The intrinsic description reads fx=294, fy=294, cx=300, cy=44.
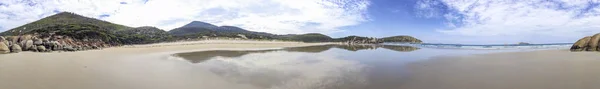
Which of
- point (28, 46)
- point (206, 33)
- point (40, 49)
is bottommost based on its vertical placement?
point (40, 49)

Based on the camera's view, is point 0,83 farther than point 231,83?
No

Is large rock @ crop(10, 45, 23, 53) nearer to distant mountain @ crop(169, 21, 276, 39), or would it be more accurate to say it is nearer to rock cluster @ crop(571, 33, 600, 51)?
rock cluster @ crop(571, 33, 600, 51)

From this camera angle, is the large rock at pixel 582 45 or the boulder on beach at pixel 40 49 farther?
the large rock at pixel 582 45

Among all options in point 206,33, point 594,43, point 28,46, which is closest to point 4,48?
point 28,46

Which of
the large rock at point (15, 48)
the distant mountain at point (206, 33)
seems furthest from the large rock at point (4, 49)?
the distant mountain at point (206, 33)

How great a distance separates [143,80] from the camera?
700 cm

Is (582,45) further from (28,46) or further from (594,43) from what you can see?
(28,46)

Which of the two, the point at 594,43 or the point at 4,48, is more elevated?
the point at 594,43

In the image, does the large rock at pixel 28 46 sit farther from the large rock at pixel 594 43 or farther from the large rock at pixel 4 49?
the large rock at pixel 594 43

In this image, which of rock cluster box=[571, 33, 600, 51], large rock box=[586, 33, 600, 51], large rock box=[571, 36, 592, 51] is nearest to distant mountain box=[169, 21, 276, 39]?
large rock box=[571, 36, 592, 51]

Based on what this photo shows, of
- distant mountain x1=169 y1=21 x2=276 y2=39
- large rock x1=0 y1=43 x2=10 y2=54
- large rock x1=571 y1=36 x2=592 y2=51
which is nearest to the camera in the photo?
large rock x1=0 y1=43 x2=10 y2=54

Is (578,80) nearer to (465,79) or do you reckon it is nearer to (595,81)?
(595,81)

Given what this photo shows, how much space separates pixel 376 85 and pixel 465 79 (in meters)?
2.46

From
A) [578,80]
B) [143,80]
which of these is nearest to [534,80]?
[578,80]
